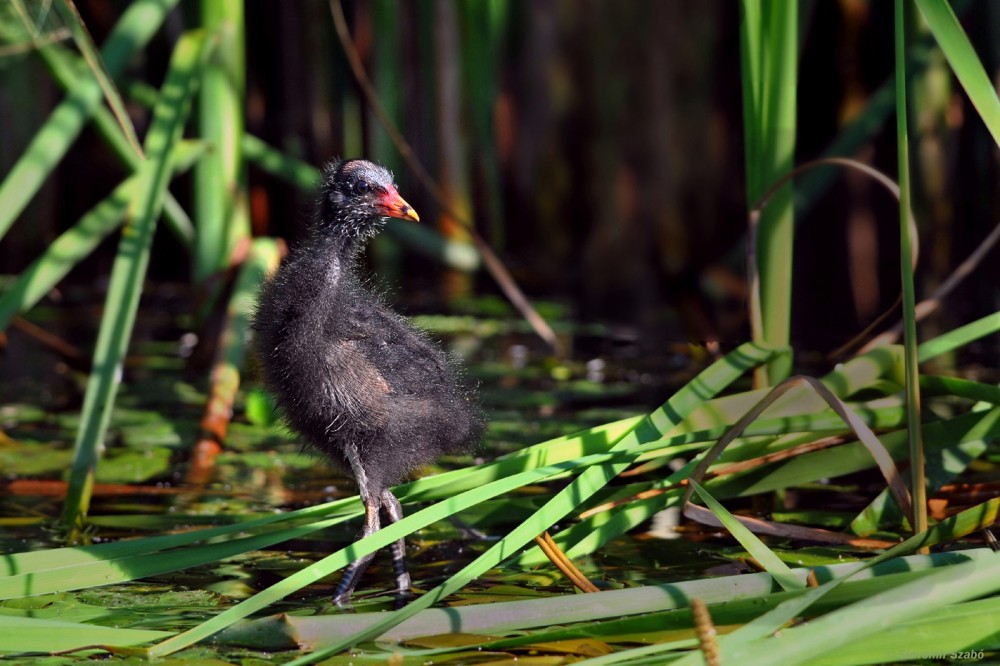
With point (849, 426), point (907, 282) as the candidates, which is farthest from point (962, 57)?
point (849, 426)

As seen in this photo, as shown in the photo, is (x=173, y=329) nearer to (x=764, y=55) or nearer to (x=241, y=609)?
(x=764, y=55)

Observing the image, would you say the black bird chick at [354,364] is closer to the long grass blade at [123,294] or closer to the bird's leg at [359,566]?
the bird's leg at [359,566]

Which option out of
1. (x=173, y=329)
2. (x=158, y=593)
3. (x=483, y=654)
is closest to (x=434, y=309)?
(x=173, y=329)

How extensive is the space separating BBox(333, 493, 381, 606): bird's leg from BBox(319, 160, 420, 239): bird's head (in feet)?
1.98

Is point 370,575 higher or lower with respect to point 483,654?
higher

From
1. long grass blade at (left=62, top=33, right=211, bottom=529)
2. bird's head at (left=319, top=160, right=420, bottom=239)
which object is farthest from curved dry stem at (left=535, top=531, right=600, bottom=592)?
long grass blade at (left=62, top=33, right=211, bottom=529)

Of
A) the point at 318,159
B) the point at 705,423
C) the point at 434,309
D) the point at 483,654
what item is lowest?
the point at 483,654

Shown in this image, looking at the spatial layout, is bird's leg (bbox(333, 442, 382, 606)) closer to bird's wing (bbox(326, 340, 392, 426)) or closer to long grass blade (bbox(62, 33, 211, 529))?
bird's wing (bbox(326, 340, 392, 426))

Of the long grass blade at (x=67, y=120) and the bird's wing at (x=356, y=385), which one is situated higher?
the long grass blade at (x=67, y=120)

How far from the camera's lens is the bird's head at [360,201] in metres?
2.86

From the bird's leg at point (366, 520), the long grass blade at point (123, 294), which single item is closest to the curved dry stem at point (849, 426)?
the bird's leg at point (366, 520)

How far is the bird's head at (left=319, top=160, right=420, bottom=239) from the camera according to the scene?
9.39ft

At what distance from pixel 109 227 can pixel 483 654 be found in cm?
217

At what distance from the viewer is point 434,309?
608 centimetres
